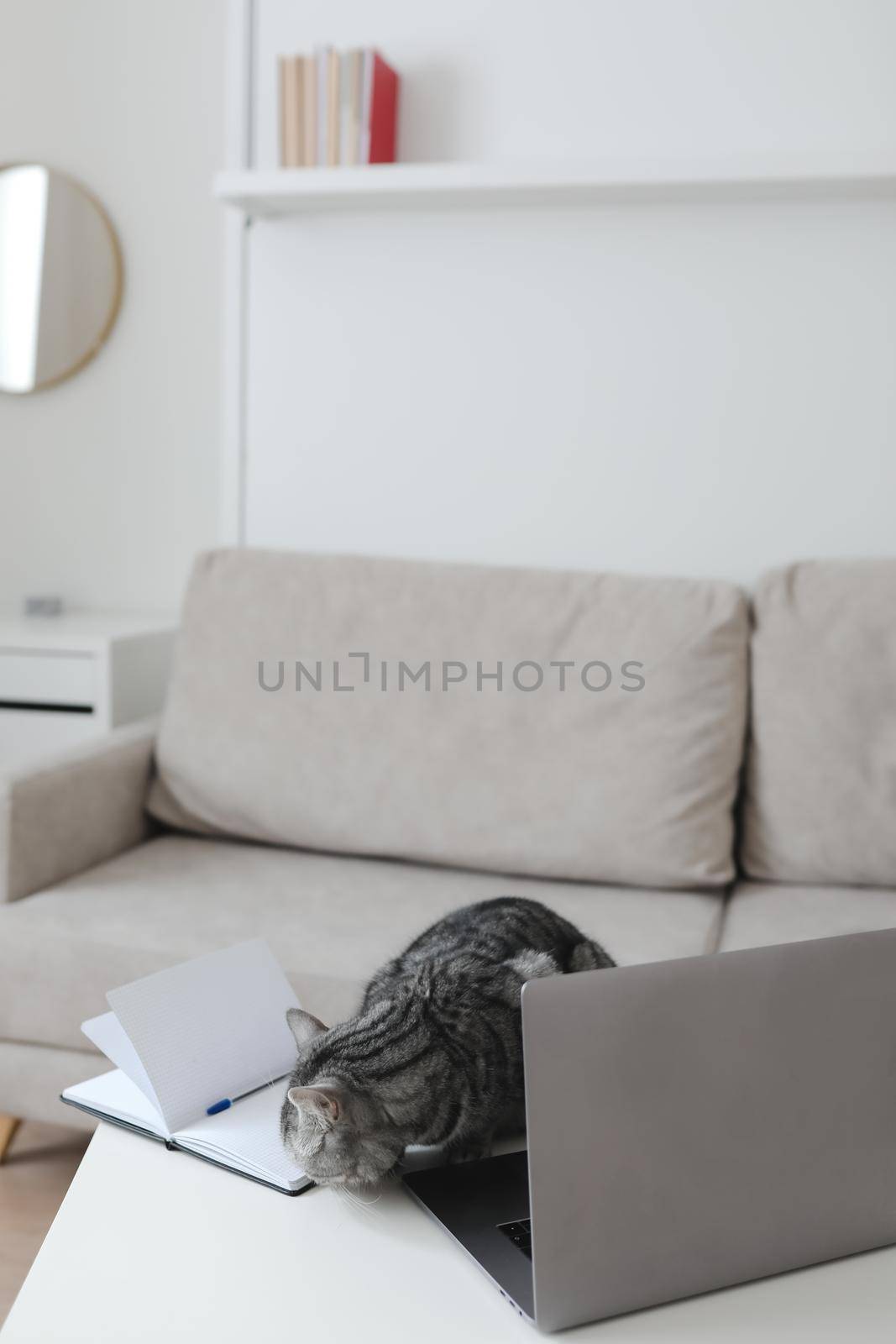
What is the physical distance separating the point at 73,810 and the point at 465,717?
65 centimetres

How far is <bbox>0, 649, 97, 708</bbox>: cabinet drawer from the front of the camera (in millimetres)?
2369

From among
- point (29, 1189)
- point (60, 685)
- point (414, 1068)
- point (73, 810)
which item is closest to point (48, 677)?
point (60, 685)

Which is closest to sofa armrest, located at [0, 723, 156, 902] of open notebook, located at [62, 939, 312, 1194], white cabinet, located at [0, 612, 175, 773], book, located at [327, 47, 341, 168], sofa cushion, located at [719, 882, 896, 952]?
white cabinet, located at [0, 612, 175, 773]

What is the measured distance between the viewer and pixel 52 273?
2686mm

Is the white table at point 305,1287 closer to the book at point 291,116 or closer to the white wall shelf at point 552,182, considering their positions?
the white wall shelf at point 552,182

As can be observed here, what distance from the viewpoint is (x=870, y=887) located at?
1919 mm

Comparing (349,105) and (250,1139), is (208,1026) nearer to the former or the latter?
(250,1139)

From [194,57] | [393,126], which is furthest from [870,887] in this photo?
[194,57]

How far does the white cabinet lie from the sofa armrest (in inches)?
7.3

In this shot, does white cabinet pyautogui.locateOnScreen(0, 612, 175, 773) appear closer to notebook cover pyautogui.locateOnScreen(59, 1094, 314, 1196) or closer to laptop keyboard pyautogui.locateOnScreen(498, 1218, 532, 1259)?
notebook cover pyautogui.locateOnScreen(59, 1094, 314, 1196)

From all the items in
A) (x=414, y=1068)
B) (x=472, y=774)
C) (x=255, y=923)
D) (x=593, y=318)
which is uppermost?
(x=593, y=318)

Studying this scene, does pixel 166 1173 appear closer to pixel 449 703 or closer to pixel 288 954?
pixel 288 954

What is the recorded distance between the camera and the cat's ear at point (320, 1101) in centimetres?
84

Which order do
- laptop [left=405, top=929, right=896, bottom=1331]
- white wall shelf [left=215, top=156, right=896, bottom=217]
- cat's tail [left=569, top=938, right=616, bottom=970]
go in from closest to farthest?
laptop [left=405, top=929, right=896, bottom=1331]
cat's tail [left=569, top=938, right=616, bottom=970]
white wall shelf [left=215, top=156, right=896, bottom=217]
